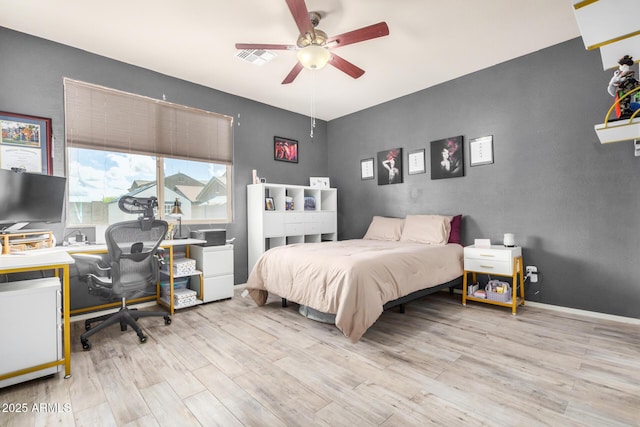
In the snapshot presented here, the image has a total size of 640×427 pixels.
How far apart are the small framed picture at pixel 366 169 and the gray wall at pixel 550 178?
85 cm

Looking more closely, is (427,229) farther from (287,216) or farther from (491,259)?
(287,216)

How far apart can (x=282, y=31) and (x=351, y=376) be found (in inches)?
115

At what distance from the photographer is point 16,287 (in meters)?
1.89

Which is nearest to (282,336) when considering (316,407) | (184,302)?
(316,407)

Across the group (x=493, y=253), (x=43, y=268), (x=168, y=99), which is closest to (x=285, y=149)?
(x=168, y=99)

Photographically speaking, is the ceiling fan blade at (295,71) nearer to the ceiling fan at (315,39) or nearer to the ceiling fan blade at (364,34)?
the ceiling fan at (315,39)

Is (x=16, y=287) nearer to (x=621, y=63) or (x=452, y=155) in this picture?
(x=621, y=63)

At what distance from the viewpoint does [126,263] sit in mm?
2484

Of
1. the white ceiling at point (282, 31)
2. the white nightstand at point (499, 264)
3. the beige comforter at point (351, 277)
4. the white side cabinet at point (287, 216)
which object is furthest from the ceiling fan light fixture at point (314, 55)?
the white nightstand at point (499, 264)

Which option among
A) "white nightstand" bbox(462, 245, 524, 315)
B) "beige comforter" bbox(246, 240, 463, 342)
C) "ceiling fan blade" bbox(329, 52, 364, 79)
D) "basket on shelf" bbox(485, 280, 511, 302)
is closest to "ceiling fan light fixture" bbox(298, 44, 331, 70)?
"ceiling fan blade" bbox(329, 52, 364, 79)

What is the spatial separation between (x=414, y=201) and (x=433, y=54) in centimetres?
192

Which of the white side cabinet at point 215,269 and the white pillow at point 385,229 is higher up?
the white pillow at point 385,229

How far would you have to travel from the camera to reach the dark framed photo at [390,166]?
4.50 m

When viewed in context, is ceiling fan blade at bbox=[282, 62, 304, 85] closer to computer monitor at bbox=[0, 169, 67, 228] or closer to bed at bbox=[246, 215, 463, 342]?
bed at bbox=[246, 215, 463, 342]
